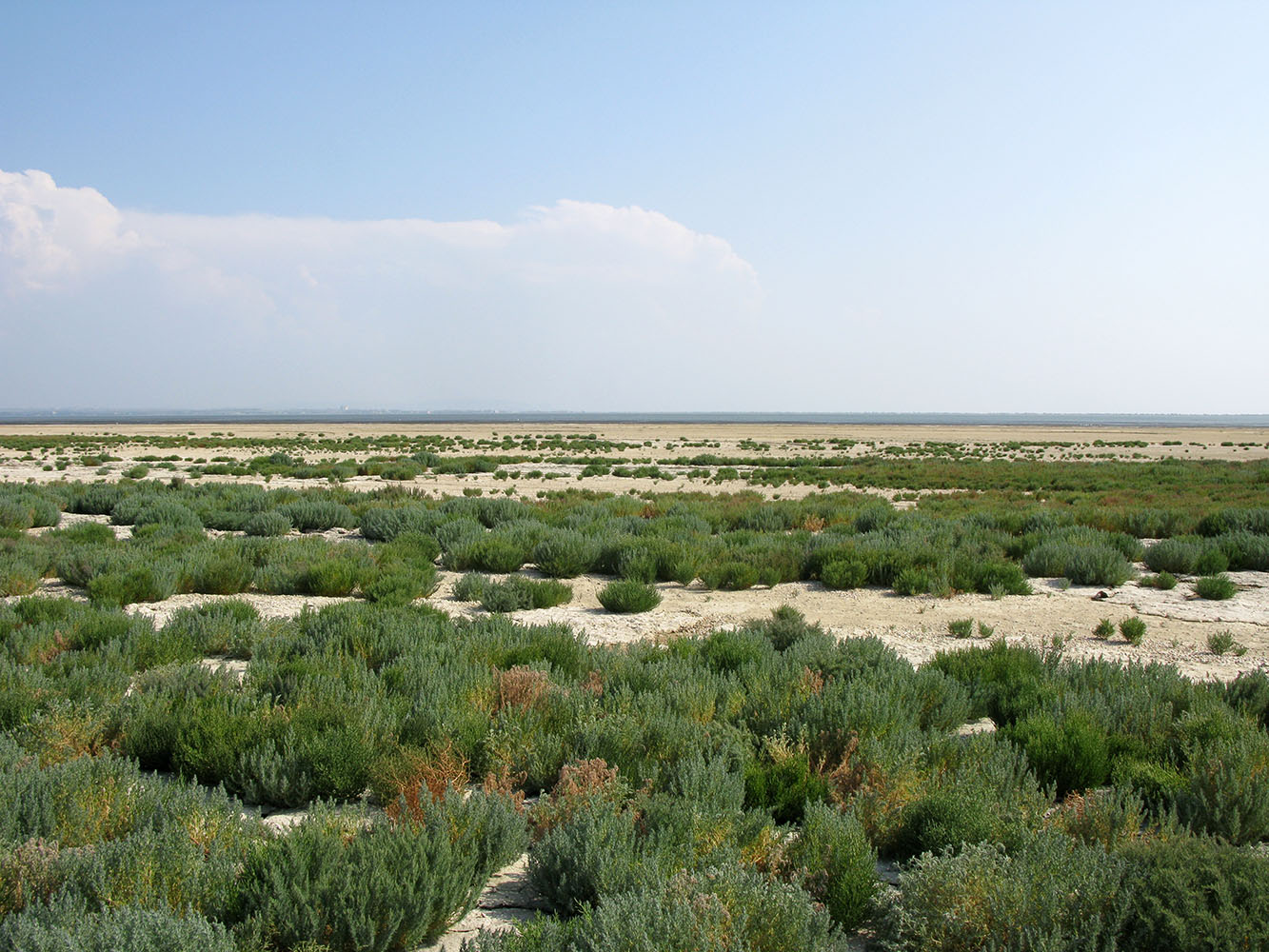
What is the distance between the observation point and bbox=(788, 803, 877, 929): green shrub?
3.46 m

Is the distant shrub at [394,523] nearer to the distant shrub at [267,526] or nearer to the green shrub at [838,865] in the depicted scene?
the distant shrub at [267,526]

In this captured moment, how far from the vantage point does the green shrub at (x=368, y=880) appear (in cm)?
312

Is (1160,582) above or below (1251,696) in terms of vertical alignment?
below

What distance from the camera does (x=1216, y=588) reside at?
→ 36.0ft

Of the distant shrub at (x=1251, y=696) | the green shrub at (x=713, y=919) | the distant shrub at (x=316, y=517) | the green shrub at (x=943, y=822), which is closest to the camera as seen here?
the green shrub at (x=713, y=919)

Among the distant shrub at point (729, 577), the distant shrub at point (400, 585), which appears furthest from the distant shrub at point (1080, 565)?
the distant shrub at point (400, 585)

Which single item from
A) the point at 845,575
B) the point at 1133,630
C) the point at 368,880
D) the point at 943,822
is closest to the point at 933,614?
the point at 845,575

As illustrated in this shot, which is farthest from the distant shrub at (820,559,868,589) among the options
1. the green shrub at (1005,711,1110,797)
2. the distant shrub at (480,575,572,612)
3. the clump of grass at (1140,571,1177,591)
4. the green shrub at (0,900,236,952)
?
the green shrub at (0,900,236,952)

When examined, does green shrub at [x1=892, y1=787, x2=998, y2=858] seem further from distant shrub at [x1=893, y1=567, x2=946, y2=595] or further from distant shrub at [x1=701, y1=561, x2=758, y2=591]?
distant shrub at [x1=701, y1=561, x2=758, y2=591]

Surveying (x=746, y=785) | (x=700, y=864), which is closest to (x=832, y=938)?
(x=700, y=864)

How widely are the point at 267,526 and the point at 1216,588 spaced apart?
616 inches

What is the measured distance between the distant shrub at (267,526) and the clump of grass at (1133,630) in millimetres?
13835

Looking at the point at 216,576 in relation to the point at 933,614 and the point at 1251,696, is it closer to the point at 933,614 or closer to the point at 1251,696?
the point at 933,614

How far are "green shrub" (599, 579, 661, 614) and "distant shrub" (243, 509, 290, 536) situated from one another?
8322 millimetres
